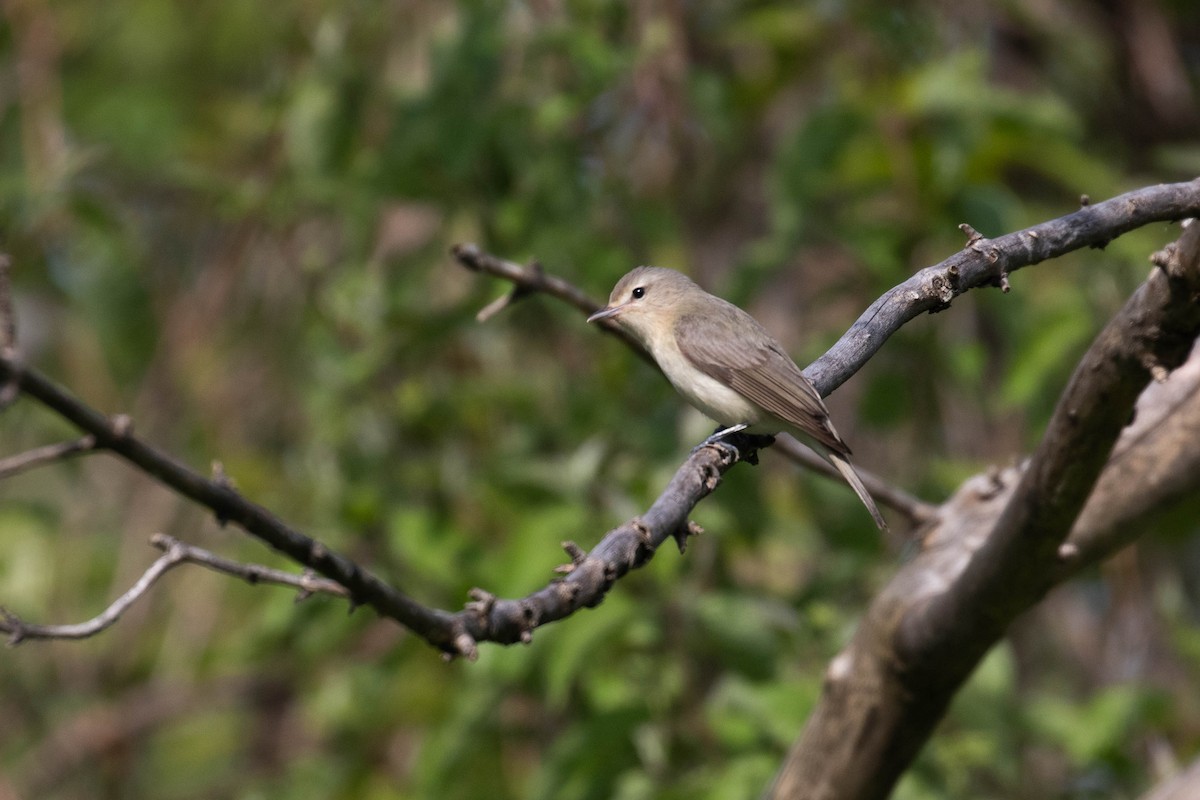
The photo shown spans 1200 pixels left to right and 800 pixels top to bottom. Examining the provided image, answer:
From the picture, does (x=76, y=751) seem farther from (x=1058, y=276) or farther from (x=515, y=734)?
(x=1058, y=276)

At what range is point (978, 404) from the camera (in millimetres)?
5664

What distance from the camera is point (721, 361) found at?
4.02 metres

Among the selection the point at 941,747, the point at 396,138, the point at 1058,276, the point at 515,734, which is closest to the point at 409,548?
the point at 515,734

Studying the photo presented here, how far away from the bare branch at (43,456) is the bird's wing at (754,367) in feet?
6.41

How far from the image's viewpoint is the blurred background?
4.41 m

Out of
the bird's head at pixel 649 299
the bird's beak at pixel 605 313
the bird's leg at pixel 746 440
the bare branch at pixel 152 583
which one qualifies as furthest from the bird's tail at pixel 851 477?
the bare branch at pixel 152 583

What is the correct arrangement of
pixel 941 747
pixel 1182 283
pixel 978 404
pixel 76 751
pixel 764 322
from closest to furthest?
pixel 1182 283 < pixel 941 747 < pixel 978 404 < pixel 76 751 < pixel 764 322

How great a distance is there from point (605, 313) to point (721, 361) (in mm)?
431

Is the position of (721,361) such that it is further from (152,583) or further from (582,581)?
(152,583)

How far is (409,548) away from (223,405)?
311 cm

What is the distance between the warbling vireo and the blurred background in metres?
0.27

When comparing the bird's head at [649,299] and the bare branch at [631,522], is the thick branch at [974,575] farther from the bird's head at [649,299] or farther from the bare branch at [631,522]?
the bird's head at [649,299]

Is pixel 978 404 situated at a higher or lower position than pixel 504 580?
higher

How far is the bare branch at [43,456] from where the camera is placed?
1480 millimetres
